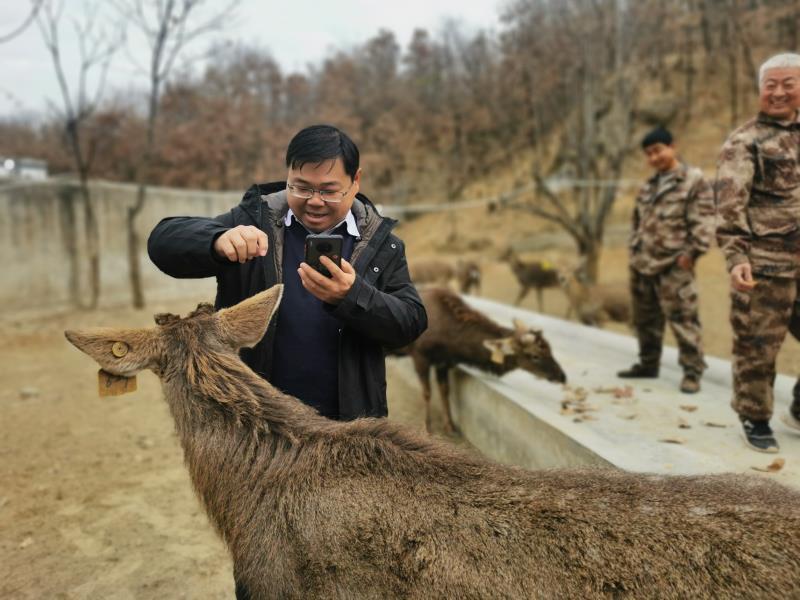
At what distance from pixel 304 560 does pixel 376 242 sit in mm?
1140

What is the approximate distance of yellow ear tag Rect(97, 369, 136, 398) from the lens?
80.4 inches

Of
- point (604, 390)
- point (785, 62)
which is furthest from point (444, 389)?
point (785, 62)

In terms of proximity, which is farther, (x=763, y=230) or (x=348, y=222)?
Answer: (x=763, y=230)

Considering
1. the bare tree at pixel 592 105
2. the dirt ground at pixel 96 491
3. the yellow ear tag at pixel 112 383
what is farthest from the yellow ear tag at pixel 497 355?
the bare tree at pixel 592 105

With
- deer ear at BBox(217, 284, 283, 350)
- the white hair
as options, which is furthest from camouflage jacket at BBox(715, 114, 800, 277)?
deer ear at BBox(217, 284, 283, 350)

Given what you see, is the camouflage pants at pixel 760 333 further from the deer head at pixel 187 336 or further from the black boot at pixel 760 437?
the deer head at pixel 187 336

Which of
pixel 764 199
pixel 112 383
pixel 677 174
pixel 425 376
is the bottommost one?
pixel 425 376

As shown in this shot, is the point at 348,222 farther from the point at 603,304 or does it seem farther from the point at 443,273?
the point at 443,273

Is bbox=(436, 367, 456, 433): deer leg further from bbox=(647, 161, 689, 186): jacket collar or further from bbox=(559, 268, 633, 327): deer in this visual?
bbox=(559, 268, 633, 327): deer

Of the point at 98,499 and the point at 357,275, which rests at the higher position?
the point at 357,275

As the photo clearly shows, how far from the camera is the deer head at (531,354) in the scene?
19.0ft

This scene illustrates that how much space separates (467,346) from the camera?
6.23 m

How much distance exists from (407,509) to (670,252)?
14.0 feet

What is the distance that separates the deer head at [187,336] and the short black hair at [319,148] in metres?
0.47
